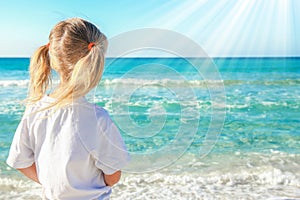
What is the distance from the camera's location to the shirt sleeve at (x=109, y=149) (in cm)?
130

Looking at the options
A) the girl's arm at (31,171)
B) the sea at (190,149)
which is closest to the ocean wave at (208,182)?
the sea at (190,149)

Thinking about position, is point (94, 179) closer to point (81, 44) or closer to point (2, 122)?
point (81, 44)

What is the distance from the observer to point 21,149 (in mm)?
1429

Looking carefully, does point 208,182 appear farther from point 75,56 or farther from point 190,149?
point 75,56

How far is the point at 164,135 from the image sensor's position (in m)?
5.93

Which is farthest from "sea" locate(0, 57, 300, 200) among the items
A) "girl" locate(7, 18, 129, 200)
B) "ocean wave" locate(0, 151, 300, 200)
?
"girl" locate(7, 18, 129, 200)

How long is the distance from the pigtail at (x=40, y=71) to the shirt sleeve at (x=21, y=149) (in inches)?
6.6

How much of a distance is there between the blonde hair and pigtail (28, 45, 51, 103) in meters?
0.07

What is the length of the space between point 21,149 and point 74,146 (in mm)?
268

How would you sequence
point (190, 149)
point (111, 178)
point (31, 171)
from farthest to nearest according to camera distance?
point (190, 149)
point (31, 171)
point (111, 178)

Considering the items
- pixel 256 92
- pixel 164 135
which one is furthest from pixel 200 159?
pixel 256 92

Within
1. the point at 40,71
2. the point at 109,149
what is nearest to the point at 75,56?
the point at 40,71

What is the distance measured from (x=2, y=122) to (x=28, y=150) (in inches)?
279

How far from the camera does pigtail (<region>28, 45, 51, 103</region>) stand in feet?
4.93
